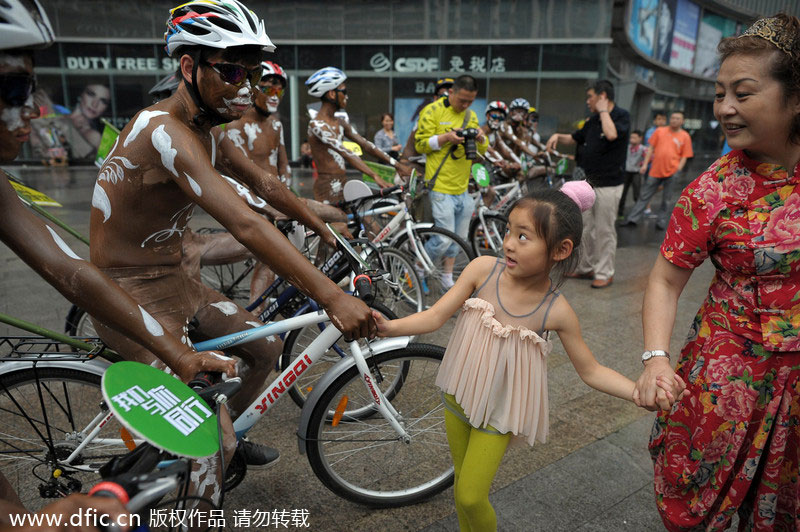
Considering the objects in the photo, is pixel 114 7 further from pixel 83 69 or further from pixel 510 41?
pixel 510 41

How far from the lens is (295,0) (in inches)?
695

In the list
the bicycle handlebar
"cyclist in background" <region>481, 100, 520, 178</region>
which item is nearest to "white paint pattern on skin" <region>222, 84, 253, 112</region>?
the bicycle handlebar

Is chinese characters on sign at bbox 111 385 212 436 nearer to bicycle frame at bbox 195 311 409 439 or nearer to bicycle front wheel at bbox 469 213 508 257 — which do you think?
bicycle frame at bbox 195 311 409 439

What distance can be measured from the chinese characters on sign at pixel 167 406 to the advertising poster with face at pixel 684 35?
2717 centimetres

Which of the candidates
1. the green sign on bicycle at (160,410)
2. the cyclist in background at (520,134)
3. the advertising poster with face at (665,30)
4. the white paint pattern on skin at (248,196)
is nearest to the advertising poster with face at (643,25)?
the advertising poster with face at (665,30)

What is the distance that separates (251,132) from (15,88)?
3672 millimetres

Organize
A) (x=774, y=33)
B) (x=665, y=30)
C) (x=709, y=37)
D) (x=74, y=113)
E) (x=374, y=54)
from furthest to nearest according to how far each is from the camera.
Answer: (x=709, y=37) < (x=665, y=30) < (x=74, y=113) < (x=374, y=54) < (x=774, y=33)

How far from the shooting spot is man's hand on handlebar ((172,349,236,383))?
1563 millimetres

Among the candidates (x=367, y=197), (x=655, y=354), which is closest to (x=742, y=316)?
(x=655, y=354)

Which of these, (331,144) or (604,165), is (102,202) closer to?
(331,144)

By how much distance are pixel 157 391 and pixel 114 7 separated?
2104 cm

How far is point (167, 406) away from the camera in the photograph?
1151 mm

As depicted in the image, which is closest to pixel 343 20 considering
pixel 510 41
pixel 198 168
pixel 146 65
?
pixel 510 41

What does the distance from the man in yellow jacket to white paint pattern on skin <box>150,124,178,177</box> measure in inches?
145
